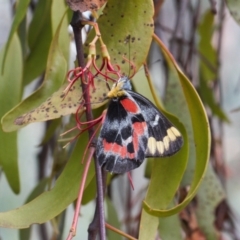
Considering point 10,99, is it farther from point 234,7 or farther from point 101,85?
point 234,7

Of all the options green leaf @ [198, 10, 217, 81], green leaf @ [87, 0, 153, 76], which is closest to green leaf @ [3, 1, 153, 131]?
green leaf @ [87, 0, 153, 76]

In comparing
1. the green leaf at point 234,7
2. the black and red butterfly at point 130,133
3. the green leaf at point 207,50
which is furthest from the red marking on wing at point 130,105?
the green leaf at point 207,50

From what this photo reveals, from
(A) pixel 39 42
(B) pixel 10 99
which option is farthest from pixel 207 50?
(B) pixel 10 99

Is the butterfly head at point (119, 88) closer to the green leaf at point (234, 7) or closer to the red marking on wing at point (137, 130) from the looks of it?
the red marking on wing at point (137, 130)

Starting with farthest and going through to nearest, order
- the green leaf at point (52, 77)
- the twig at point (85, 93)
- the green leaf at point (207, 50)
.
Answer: the green leaf at point (207, 50), the green leaf at point (52, 77), the twig at point (85, 93)

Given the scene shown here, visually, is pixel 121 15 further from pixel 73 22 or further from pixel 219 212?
pixel 219 212
